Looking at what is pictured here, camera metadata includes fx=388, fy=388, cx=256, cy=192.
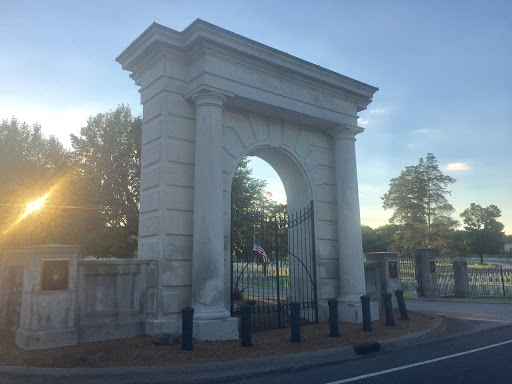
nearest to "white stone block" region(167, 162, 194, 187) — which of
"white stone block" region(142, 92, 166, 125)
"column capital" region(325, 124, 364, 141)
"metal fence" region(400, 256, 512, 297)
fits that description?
"white stone block" region(142, 92, 166, 125)

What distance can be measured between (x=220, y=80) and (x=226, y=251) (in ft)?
13.8

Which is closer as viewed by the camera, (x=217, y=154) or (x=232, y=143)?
(x=217, y=154)

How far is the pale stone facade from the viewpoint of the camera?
28.2 ft

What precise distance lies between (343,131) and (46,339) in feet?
31.3

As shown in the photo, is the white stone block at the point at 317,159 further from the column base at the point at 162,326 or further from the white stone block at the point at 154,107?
the column base at the point at 162,326

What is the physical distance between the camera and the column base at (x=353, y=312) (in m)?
10.7

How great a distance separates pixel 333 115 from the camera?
1196 cm

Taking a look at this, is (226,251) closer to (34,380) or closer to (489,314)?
(34,380)

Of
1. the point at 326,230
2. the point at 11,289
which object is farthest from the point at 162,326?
the point at 326,230

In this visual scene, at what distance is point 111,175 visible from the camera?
85.5 ft

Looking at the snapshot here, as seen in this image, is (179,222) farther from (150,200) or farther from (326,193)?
(326,193)

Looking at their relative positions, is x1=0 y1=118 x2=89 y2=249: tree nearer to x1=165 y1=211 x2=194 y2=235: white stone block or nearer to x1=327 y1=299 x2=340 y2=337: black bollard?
x1=165 y1=211 x2=194 y2=235: white stone block

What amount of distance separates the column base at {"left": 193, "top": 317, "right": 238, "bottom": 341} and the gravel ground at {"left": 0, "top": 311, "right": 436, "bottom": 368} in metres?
0.24

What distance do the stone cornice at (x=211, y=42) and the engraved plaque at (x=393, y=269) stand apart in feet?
22.0
